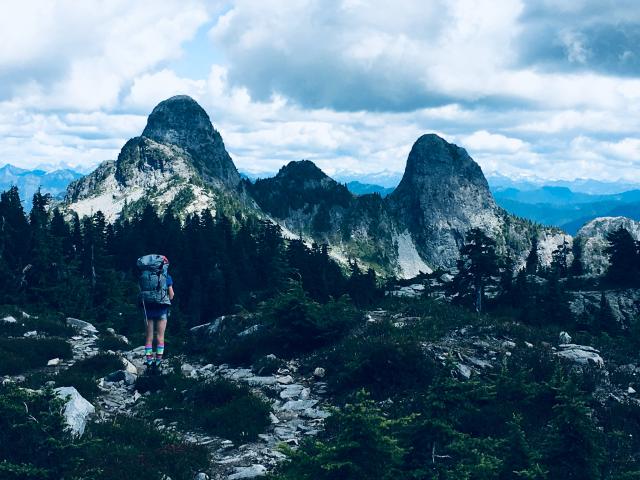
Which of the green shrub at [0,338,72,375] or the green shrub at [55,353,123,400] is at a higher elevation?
the green shrub at [0,338,72,375]

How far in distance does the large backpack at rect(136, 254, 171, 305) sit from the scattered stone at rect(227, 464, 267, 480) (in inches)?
301

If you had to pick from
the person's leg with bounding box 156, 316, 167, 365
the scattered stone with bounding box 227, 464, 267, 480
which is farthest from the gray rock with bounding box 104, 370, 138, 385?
the scattered stone with bounding box 227, 464, 267, 480

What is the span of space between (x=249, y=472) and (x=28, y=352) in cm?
Result: 1286

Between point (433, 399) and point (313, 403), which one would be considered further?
point (313, 403)

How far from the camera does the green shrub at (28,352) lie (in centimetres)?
1706

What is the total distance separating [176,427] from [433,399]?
6.96 metres

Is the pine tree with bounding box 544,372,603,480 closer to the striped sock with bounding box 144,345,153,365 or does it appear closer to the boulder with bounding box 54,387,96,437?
the boulder with bounding box 54,387,96,437

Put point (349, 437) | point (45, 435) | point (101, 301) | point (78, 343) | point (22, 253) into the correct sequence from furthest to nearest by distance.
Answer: point (22, 253), point (101, 301), point (78, 343), point (45, 435), point (349, 437)

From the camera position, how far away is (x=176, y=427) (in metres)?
12.5

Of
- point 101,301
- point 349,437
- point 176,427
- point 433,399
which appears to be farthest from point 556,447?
point 101,301

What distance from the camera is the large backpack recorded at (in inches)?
636

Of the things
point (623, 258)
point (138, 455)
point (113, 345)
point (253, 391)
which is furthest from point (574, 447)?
point (623, 258)

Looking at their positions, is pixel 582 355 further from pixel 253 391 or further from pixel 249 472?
pixel 249 472

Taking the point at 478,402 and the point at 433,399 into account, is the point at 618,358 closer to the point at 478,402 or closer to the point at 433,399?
the point at 478,402
